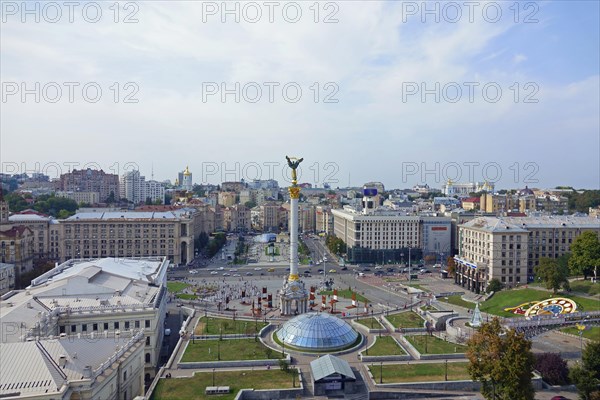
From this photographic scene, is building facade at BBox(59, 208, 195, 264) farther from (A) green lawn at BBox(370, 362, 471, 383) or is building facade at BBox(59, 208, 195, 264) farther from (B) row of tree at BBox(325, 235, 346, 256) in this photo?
(A) green lawn at BBox(370, 362, 471, 383)

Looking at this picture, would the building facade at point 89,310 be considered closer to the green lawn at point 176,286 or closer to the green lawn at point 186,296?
the green lawn at point 186,296

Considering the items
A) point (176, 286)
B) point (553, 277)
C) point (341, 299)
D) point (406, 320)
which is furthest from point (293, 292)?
point (553, 277)

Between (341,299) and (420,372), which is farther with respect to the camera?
(341,299)

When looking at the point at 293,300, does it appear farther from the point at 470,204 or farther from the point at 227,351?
the point at 470,204

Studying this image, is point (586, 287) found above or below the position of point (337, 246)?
above

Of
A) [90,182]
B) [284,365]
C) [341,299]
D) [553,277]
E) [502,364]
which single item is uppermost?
[90,182]

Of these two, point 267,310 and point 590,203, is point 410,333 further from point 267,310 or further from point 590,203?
point 590,203

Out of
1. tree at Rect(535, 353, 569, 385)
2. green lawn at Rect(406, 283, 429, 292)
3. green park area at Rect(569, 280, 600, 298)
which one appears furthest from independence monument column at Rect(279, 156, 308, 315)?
green park area at Rect(569, 280, 600, 298)
